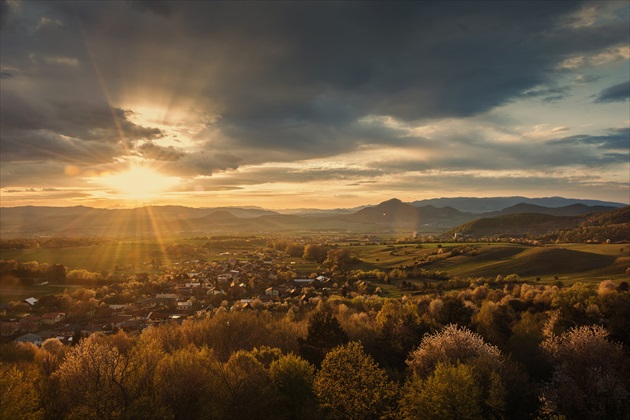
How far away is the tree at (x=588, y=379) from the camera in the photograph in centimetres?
3147

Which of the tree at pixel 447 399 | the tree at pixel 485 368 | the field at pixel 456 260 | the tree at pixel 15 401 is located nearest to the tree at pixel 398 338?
the tree at pixel 485 368

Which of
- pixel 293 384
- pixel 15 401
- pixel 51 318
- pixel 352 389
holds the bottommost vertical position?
pixel 51 318

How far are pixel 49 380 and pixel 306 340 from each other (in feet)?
89.5

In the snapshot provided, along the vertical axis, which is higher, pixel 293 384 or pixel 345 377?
pixel 345 377

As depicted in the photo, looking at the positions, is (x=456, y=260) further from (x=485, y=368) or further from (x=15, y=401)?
(x=15, y=401)

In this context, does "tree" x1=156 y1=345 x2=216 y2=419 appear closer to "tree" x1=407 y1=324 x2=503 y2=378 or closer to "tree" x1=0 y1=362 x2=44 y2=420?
"tree" x1=0 y1=362 x2=44 y2=420

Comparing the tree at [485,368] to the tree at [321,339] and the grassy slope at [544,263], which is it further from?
the grassy slope at [544,263]

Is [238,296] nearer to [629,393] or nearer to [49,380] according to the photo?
[49,380]

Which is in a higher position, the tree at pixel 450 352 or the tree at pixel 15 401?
the tree at pixel 15 401

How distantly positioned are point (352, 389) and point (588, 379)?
76.5 ft

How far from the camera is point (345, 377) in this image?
30.4m

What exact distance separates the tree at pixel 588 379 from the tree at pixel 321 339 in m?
21.9

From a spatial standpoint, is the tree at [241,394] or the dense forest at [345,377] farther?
the tree at [241,394]

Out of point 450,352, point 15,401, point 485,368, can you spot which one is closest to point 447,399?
point 485,368
